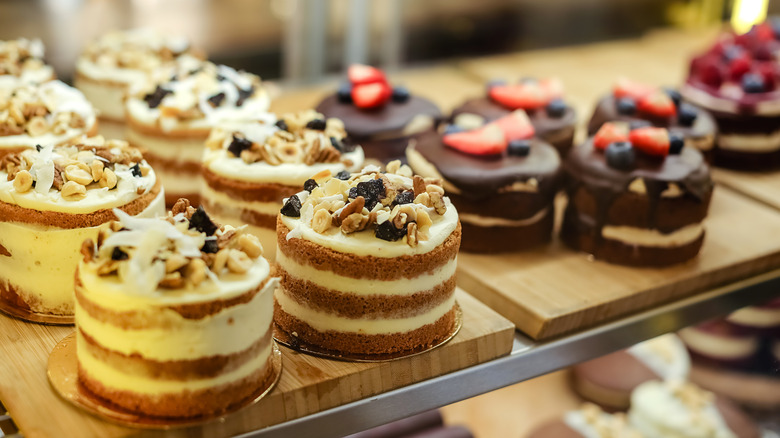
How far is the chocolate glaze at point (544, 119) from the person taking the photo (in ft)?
10.0

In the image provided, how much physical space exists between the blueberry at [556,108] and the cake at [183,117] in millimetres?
1052

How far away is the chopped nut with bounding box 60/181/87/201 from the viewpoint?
1.91 metres

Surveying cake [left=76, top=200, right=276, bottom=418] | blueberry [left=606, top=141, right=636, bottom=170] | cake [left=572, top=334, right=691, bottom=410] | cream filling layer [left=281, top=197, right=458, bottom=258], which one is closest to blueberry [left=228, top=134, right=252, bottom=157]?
cream filling layer [left=281, top=197, right=458, bottom=258]

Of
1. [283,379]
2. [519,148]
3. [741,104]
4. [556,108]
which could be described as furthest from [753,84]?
[283,379]

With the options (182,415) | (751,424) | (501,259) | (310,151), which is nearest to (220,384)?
(182,415)

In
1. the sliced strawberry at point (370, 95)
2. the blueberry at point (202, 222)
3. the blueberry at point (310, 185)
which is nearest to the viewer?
the blueberry at point (202, 222)

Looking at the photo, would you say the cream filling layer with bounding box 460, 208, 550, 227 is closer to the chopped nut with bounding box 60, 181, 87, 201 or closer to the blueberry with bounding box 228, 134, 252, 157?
the blueberry with bounding box 228, 134, 252, 157

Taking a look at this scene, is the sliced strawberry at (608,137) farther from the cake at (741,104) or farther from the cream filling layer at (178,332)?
the cream filling layer at (178,332)

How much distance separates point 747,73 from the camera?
11.1 feet

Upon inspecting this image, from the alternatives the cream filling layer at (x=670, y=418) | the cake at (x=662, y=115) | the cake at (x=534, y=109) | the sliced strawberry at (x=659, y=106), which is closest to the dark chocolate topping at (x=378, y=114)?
the cake at (x=534, y=109)

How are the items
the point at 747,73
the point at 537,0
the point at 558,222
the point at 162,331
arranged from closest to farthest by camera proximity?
the point at 162,331 → the point at 558,222 → the point at 747,73 → the point at 537,0

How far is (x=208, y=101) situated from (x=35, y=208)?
826mm

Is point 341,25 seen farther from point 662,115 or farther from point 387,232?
point 387,232

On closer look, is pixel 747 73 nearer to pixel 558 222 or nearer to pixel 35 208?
pixel 558 222
